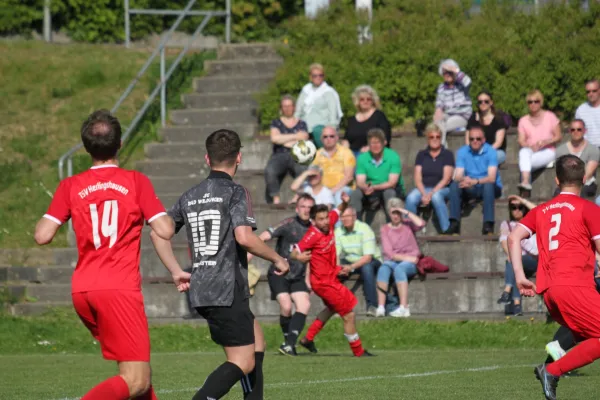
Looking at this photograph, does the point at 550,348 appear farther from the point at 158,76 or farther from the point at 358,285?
the point at 158,76

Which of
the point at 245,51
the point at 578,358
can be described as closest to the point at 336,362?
the point at 578,358

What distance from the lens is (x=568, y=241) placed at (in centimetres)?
852

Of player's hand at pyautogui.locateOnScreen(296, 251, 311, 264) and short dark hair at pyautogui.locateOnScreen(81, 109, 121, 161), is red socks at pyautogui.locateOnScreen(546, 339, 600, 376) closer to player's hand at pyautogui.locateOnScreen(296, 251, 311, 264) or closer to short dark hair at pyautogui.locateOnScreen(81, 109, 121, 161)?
short dark hair at pyautogui.locateOnScreen(81, 109, 121, 161)

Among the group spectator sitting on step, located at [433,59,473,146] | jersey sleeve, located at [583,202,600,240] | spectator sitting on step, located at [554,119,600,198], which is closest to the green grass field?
jersey sleeve, located at [583,202,600,240]

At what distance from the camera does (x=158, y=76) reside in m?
22.2

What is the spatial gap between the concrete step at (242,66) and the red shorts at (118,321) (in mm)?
15094

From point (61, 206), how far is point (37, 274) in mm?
10813

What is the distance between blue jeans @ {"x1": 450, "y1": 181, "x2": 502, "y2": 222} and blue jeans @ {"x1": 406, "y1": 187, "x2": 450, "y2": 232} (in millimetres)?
113

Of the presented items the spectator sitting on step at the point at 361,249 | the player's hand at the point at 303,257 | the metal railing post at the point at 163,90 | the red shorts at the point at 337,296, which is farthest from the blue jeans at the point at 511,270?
the metal railing post at the point at 163,90

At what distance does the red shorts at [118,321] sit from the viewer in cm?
672

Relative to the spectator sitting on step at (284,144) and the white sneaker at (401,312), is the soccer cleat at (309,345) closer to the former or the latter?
the white sneaker at (401,312)

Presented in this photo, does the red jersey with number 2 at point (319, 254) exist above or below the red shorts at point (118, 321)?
below

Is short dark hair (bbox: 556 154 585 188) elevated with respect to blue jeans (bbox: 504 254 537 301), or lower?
elevated

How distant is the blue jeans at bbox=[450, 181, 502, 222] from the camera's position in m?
16.5
